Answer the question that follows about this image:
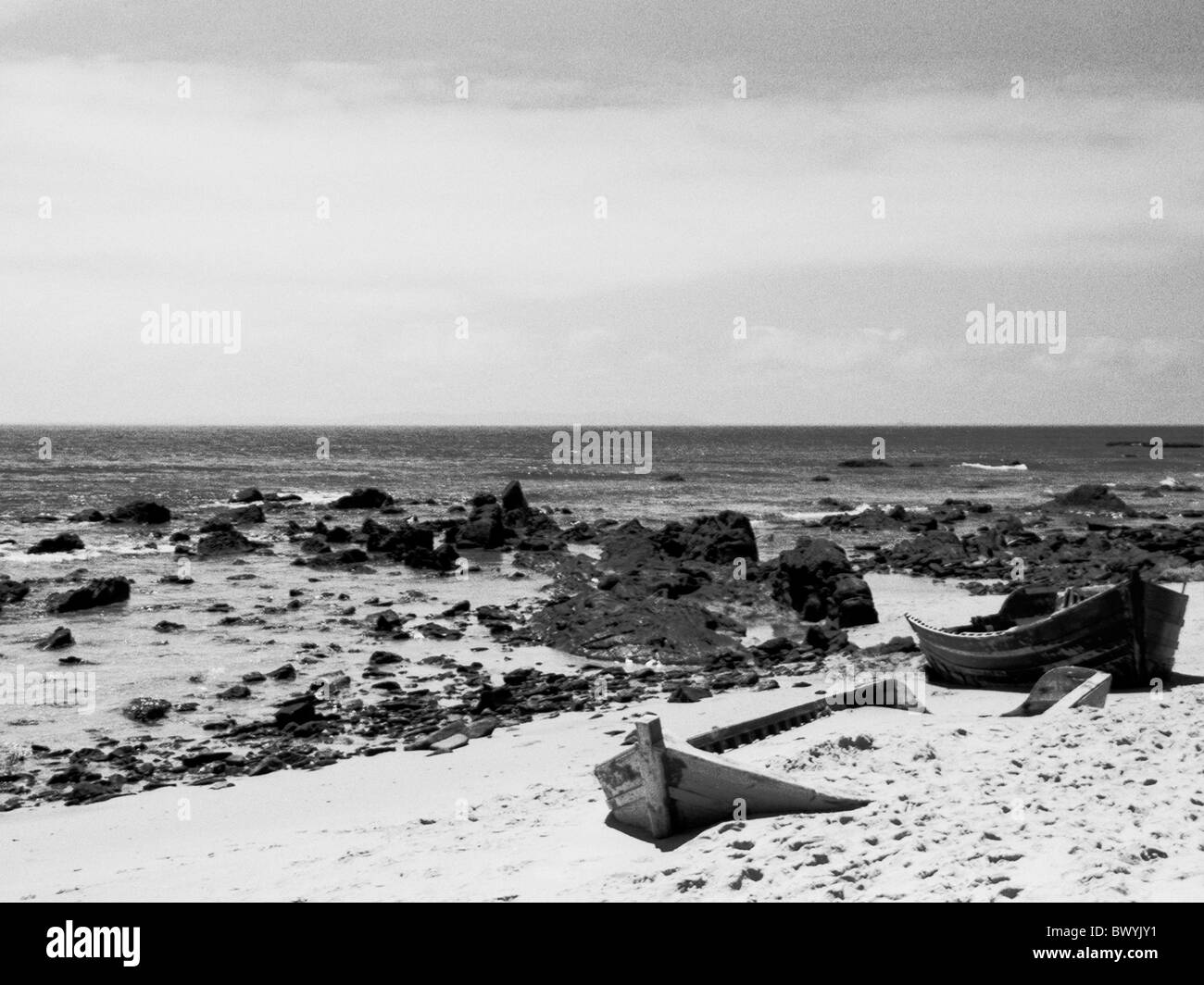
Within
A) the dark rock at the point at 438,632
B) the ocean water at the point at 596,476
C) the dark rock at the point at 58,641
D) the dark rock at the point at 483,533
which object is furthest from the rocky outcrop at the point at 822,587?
the ocean water at the point at 596,476

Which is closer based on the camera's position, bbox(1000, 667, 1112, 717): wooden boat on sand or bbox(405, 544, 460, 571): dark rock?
bbox(1000, 667, 1112, 717): wooden boat on sand

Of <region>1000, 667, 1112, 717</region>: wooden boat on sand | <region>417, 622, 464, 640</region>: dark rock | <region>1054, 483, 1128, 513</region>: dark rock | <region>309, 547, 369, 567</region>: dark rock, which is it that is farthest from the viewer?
<region>1054, 483, 1128, 513</region>: dark rock

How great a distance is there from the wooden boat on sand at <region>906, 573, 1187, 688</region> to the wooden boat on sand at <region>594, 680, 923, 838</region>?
7.20 metres

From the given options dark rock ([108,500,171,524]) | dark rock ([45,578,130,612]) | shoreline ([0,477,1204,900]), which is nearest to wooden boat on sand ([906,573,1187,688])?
shoreline ([0,477,1204,900])

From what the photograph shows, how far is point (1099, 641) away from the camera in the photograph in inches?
558

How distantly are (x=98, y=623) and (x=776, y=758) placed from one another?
17067 millimetres

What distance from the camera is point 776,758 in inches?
400

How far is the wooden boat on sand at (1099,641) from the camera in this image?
1408cm

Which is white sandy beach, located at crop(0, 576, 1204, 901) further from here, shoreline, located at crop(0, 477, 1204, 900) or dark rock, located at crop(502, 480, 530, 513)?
dark rock, located at crop(502, 480, 530, 513)

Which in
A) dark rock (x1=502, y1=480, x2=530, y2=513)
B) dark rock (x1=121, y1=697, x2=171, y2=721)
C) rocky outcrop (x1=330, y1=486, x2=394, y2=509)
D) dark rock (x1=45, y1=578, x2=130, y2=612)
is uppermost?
dark rock (x1=502, y1=480, x2=530, y2=513)

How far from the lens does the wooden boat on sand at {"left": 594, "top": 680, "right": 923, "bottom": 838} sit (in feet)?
27.5

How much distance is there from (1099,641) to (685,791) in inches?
322
